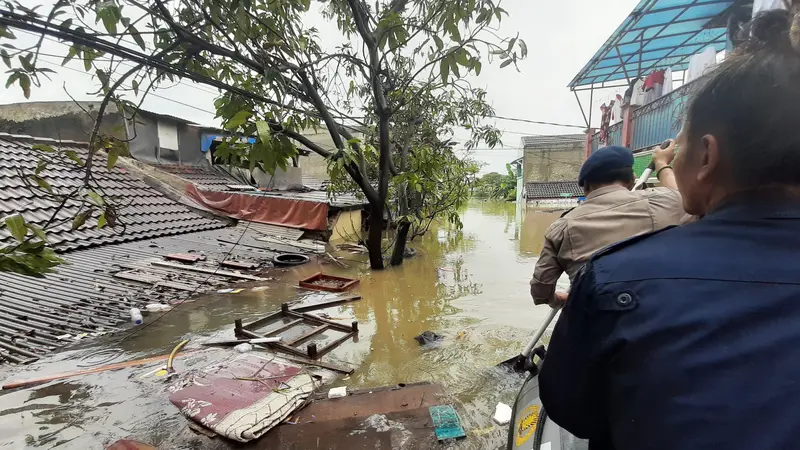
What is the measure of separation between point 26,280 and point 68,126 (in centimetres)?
1151

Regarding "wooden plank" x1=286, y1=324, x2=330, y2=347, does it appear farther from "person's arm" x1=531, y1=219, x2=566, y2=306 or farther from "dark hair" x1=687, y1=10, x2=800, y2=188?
"dark hair" x1=687, y1=10, x2=800, y2=188

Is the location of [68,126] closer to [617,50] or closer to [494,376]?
[494,376]

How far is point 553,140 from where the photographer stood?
33156 mm

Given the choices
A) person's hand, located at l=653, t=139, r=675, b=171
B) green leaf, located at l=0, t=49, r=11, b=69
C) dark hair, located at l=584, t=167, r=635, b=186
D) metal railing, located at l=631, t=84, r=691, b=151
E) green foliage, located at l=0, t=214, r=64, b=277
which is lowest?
green foliage, located at l=0, t=214, r=64, b=277

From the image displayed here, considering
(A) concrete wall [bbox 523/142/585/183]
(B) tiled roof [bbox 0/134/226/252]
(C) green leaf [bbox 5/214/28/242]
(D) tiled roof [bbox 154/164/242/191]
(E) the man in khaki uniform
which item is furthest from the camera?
(A) concrete wall [bbox 523/142/585/183]

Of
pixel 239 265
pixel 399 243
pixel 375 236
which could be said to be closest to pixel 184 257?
pixel 239 265

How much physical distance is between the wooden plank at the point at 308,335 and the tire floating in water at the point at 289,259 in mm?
3552

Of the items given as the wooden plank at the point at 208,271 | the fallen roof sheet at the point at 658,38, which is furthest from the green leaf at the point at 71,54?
the fallen roof sheet at the point at 658,38

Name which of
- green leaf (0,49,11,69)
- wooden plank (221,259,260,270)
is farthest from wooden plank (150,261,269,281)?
green leaf (0,49,11,69)

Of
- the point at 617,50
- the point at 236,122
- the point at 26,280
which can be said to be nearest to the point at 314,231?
the point at 26,280

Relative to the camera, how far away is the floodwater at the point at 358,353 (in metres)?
3.20

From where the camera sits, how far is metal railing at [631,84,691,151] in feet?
28.0

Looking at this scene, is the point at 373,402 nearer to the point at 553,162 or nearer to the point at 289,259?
the point at 289,259

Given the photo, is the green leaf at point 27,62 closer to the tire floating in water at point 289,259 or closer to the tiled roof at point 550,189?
the tire floating in water at point 289,259
